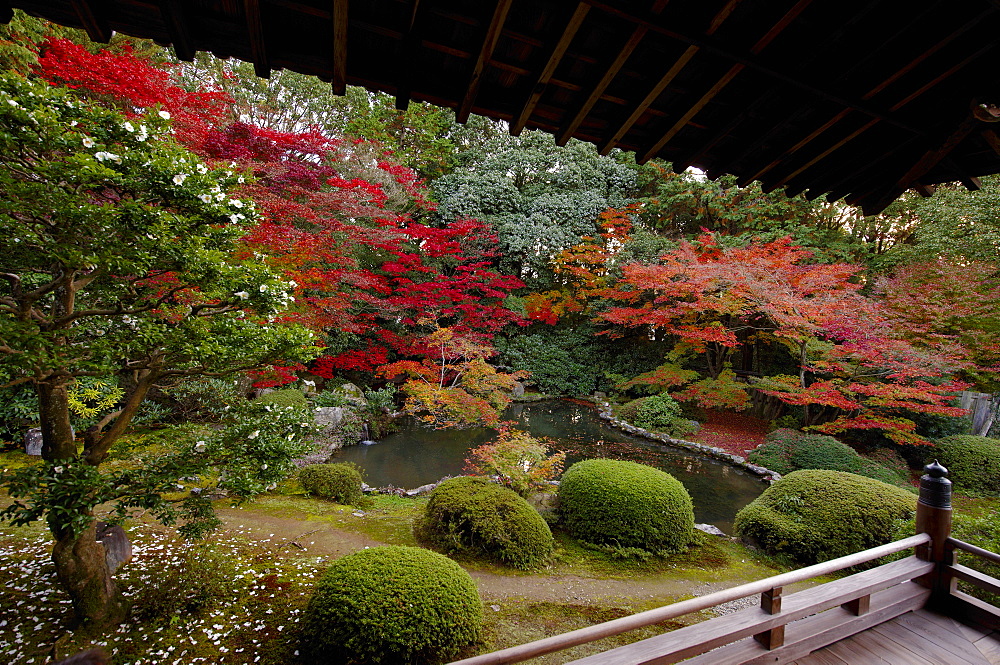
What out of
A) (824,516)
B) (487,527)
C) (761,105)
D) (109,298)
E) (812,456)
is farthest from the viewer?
(812,456)

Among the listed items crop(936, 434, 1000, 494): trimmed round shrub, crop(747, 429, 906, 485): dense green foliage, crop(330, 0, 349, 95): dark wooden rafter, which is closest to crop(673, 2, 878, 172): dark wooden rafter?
crop(330, 0, 349, 95): dark wooden rafter

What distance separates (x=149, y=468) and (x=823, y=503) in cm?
593

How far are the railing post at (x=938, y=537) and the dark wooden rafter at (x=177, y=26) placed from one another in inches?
176

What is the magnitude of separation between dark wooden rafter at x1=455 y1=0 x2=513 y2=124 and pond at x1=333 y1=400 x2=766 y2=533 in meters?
6.00

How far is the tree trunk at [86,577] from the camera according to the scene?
251cm

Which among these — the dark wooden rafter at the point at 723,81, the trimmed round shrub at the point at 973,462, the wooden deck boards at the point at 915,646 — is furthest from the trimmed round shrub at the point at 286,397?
the trimmed round shrub at the point at 973,462

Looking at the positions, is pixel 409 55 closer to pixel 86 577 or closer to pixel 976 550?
pixel 86 577

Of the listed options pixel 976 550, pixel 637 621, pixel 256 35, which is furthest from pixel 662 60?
pixel 976 550

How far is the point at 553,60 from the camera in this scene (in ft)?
5.32

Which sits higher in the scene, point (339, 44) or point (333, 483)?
point (339, 44)

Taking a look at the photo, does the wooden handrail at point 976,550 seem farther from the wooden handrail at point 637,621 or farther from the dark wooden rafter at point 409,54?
the dark wooden rafter at point 409,54

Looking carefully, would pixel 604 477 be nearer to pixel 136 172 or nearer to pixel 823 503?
pixel 823 503

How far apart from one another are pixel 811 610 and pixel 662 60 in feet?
9.25

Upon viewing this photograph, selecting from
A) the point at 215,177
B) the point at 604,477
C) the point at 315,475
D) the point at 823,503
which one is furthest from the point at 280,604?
the point at 823,503
